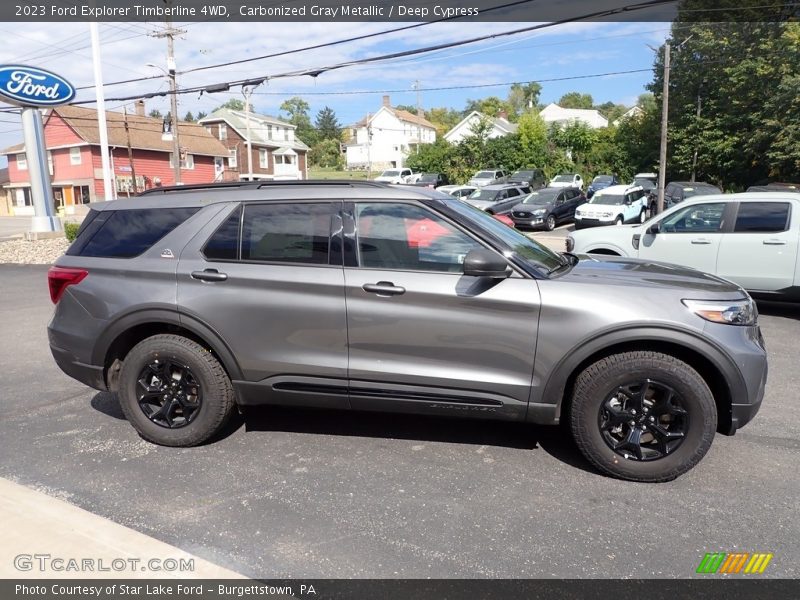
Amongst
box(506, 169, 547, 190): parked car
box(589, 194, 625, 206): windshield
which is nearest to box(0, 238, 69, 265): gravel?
box(589, 194, 625, 206): windshield

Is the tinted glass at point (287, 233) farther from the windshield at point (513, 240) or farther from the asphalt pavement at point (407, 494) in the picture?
the asphalt pavement at point (407, 494)

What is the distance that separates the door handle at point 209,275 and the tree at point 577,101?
132614 mm

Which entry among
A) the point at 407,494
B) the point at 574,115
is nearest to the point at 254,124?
the point at 574,115

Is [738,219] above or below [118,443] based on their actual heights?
above

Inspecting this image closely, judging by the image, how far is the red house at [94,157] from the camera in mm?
41844

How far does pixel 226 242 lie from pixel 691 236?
6.68 m

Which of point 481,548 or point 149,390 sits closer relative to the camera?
point 481,548

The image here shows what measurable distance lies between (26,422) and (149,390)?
4.40 ft

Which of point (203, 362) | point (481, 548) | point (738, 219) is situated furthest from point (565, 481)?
point (738, 219)

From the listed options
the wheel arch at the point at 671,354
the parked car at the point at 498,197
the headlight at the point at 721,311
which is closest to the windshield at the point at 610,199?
the parked car at the point at 498,197

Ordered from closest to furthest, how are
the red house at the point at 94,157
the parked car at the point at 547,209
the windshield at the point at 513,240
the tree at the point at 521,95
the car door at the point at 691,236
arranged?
1. the windshield at the point at 513,240
2. the car door at the point at 691,236
3. the parked car at the point at 547,209
4. the red house at the point at 94,157
5. the tree at the point at 521,95

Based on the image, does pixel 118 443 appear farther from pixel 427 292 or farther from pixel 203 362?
pixel 427 292

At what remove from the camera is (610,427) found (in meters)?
3.44

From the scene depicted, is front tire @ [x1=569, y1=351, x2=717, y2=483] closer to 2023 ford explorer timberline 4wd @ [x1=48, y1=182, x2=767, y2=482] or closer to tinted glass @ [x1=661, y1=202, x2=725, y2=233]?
2023 ford explorer timberline 4wd @ [x1=48, y1=182, x2=767, y2=482]
